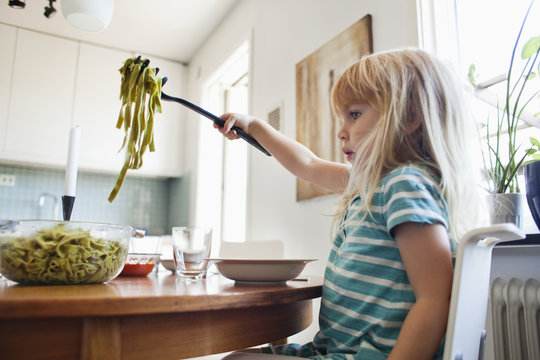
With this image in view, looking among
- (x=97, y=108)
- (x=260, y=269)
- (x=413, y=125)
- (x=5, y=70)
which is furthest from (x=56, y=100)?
(x=413, y=125)

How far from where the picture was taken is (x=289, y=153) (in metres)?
1.29

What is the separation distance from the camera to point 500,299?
1.17m

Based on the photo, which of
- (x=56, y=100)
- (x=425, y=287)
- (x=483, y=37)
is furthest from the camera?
(x=56, y=100)

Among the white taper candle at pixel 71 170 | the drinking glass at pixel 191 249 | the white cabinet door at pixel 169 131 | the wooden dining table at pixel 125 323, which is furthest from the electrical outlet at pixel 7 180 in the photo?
the wooden dining table at pixel 125 323

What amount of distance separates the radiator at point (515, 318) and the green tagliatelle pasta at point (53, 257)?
3.52 feet

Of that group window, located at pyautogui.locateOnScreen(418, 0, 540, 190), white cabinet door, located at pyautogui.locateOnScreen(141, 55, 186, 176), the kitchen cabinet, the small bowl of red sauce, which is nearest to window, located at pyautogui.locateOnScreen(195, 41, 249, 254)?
white cabinet door, located at pyautogui.locateOnScreen(141, 55, 186, 176)

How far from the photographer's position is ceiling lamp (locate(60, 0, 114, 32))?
178 cm

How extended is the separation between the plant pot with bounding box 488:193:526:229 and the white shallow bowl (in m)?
0.61

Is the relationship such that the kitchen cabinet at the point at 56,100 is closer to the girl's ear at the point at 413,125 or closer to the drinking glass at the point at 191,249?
the drinking glass at the point at 191,249

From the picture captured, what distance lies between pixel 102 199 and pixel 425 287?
→ 3.93 meters

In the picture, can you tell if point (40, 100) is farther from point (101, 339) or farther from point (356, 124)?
point (101, 339)

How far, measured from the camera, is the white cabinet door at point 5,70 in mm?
3424

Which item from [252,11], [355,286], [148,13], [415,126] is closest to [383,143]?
[415,126]

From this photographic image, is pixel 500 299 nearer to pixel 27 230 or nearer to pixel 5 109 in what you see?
pixel 27 230
